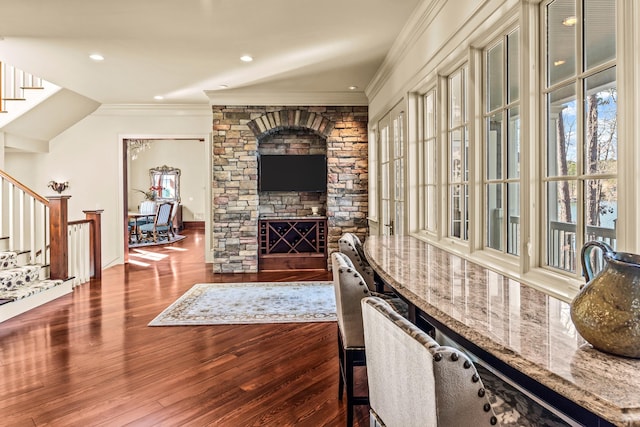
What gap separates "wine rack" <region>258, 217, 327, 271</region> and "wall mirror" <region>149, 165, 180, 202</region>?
7.36m

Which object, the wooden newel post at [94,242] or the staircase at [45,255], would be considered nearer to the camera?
the staircase at [45,255]

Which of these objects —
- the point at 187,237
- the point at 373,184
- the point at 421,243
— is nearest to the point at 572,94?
the point at 421,243

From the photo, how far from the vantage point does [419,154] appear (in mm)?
3420

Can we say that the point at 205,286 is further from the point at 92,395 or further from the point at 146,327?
the point at 92,395

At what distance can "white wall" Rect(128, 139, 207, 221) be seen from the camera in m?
12.5

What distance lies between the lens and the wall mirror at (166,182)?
12414 mm

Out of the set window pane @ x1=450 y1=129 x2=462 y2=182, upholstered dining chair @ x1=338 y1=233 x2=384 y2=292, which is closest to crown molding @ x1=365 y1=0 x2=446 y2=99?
window pane @ x1=450 y1=129 x2=462 y2=182

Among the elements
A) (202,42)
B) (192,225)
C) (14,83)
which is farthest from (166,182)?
(202,42)

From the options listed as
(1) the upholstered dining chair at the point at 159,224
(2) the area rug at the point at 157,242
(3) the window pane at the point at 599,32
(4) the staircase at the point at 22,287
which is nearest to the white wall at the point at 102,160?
(4) the staircase at the point at 22,287

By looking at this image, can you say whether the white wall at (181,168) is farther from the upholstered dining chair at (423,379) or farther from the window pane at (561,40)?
the upholstered dining chair at (423,379)

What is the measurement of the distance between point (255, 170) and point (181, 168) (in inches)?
298

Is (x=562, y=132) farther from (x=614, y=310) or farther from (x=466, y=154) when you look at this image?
(x=614, y=310)

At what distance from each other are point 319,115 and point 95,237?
3.76 metres

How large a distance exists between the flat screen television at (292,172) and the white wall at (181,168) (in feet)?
22.9
